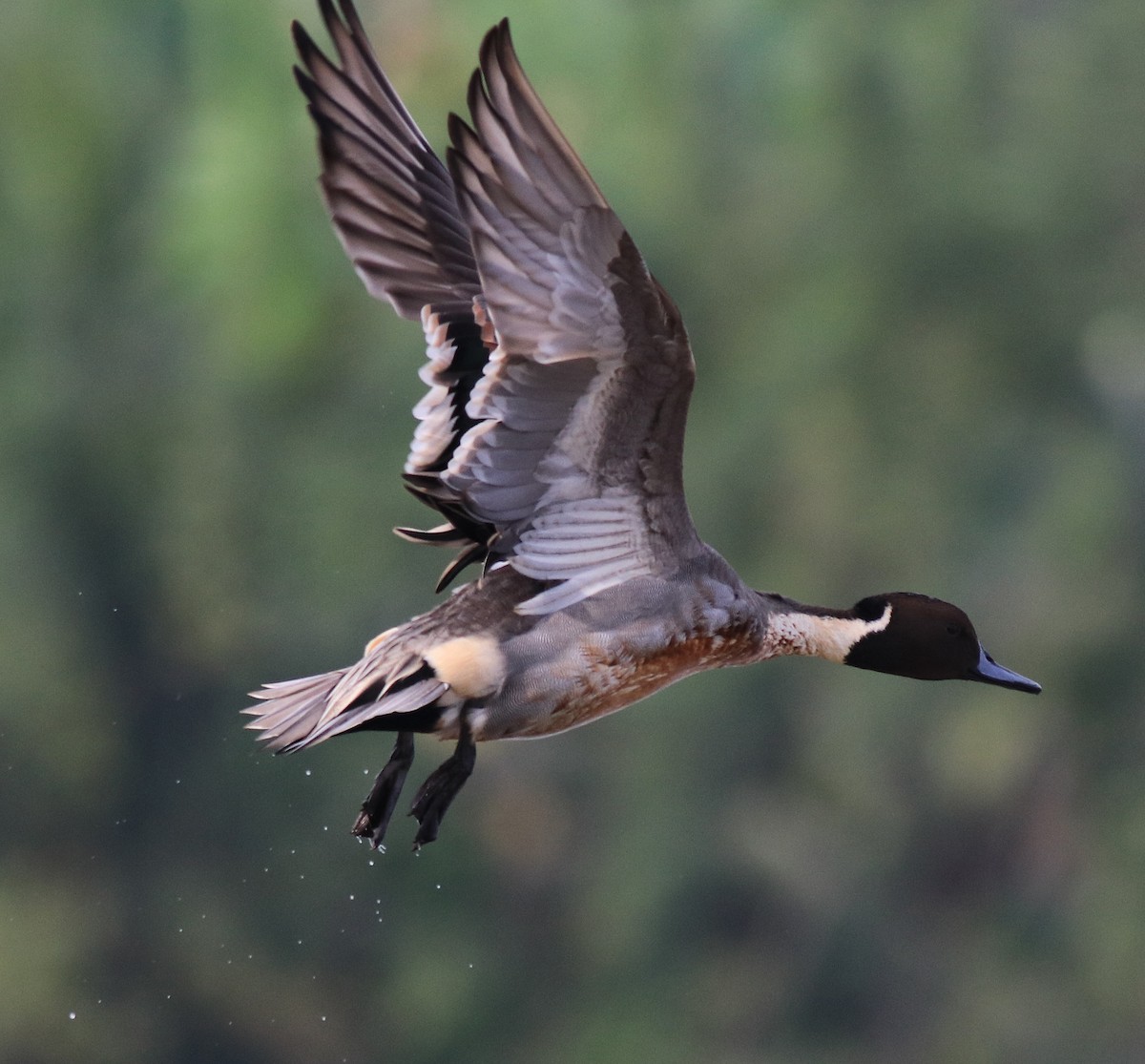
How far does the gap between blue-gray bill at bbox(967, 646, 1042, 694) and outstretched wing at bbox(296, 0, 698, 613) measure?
73 centimetres

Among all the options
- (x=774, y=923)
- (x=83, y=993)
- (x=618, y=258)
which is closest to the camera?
(x=618, y=258)

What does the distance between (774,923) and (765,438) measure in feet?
7.30

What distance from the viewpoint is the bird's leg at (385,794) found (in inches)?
125

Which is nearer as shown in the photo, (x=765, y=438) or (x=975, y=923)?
(x=765, y=438)

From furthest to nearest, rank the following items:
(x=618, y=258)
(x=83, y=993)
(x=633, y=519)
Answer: (x=83, y=993) → (x=633, y=519) → (x=618, y=258)

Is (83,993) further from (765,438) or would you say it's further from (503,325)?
(503,325)

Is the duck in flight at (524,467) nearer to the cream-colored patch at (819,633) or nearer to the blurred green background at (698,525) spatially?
the cream-colored patch at (819,633)

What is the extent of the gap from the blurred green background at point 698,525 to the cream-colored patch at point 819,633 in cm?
509

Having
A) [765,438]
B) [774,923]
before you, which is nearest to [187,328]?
[765,438]

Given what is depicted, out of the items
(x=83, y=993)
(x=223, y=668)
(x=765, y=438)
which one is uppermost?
(x=765, y=438)

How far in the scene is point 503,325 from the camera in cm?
286

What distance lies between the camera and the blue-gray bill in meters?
3.64

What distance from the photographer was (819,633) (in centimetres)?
352

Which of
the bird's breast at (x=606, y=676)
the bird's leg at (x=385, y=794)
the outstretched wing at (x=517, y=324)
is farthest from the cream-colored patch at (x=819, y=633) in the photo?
the bird's leg at (x=385, y=794)
